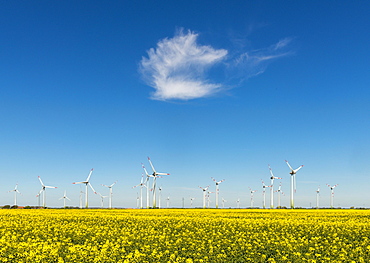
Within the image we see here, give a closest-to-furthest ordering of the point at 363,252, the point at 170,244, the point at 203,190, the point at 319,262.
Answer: the point at 319,262, the point at 363,252, the point at 170,244, the point at 203,190

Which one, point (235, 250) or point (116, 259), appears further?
point (235, 250)

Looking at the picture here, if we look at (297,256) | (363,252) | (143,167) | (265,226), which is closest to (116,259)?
(297,256)

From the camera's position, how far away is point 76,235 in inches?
1214

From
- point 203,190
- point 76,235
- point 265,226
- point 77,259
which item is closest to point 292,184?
point 203,190

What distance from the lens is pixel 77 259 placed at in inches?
779

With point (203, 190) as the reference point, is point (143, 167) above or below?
above

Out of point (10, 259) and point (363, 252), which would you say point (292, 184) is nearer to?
point (363, 252)

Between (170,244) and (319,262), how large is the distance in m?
9.55

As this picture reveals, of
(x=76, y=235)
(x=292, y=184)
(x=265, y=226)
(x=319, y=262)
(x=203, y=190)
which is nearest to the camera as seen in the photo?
(x=319, y=262)

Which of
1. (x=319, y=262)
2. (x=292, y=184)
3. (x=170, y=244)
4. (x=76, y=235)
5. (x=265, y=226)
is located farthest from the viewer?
(x=292, y=184)

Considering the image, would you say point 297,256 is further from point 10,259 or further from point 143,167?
point 143,167

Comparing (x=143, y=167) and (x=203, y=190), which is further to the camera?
(x=203, y=190)

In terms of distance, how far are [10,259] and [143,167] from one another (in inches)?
4802

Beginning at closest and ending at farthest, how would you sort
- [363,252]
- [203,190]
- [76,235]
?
[363,252]
[76,235]
[203,190]
